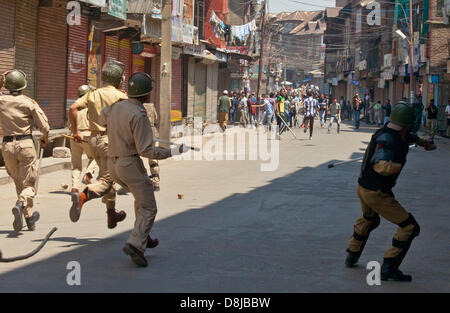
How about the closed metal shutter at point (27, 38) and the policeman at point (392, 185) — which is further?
the closed metal shutter at point (27, 38)

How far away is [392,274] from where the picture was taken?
594cm

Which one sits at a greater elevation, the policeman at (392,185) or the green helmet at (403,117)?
the green helmet at (403,117)

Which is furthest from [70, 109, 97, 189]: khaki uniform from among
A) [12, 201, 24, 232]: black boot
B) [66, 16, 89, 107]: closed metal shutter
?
[66, 16, 89, 107]: closed metal shutter

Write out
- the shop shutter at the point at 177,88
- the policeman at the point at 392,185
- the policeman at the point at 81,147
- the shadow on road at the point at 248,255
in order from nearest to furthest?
the shadow on road at the point at 248,255, the policeman at the point at 392,185, the policeman at the point at 81,147, the shop shutter at the point at 177,88

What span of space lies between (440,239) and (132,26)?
16438 mm

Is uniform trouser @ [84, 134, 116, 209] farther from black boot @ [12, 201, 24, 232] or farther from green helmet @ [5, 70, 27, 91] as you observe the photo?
green helmet @ [5, 70, 27, 91]

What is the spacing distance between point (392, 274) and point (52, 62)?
1429 cm

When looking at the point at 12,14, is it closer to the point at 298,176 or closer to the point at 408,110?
the point at 298,176

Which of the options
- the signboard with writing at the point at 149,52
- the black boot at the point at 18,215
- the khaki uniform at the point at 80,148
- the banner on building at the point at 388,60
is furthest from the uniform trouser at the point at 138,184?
the banner on building at the point at 388,60

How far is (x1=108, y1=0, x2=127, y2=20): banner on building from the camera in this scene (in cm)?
1952

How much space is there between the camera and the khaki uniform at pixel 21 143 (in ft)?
26.0

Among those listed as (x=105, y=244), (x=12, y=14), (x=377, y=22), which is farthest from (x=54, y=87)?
(x=377, y=22)

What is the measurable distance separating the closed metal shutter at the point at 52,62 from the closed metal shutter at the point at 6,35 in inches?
64.5

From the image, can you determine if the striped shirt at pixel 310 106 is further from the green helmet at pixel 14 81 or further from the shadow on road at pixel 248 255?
the green helmet at pixel 14 81
